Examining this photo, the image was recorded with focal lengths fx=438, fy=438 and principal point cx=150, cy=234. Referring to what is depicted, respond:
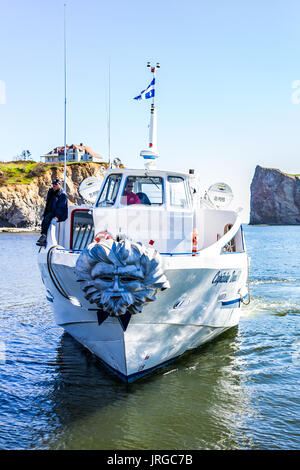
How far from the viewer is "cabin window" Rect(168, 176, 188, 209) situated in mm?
10109

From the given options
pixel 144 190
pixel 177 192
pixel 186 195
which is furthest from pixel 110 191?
pixel 186 195

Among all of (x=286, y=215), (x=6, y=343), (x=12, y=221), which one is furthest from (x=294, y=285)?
(x=286, y=215)

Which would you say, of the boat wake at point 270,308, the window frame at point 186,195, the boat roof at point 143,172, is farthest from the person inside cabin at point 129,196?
the boat wake at point 270,308

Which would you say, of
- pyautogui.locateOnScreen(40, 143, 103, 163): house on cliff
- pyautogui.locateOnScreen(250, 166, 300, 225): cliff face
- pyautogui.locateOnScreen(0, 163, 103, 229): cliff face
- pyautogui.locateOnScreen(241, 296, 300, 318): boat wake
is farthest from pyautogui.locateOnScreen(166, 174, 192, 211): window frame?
pyautogui.locateOnScreen(250, 166, 300, 225): cliff face

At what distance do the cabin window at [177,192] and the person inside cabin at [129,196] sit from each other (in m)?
0.81

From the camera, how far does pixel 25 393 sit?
809cm

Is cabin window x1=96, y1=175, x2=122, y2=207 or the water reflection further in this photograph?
cabin window x1=96, y1=175, x2=122, y2=207

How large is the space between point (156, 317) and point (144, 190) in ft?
11.1

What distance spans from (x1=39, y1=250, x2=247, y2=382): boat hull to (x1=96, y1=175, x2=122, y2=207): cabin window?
1.91 m

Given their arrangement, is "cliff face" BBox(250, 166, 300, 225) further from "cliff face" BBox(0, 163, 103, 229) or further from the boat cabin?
the boat cabin

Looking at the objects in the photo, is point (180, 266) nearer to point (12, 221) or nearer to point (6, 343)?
point (6, 343)

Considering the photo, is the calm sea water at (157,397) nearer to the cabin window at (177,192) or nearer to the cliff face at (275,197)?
the cabin window at (177,192)

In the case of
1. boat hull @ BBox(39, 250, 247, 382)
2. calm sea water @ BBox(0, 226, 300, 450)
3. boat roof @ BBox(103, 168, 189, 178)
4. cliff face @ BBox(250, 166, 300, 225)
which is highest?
boat roof @ BBox(103, 168, 189, 178)

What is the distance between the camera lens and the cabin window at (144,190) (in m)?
9.98
